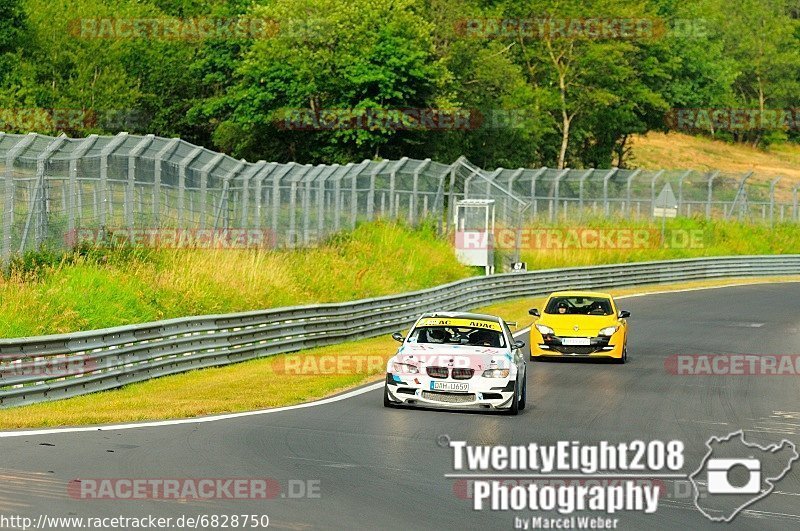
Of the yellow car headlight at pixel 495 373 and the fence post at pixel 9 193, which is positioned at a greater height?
the fence post at pixel 9 193

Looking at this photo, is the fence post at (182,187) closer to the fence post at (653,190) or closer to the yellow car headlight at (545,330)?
the yellow car headlight at (545,330)

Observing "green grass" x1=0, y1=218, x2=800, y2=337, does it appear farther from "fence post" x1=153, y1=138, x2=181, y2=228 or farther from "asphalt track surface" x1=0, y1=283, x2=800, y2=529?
"asphalt track surface" x1=0, y1=283, x2=800, y2=529

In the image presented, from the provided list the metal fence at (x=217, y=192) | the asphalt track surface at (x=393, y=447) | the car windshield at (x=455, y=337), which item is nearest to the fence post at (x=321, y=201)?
the metal fence at (x=217, y=192)

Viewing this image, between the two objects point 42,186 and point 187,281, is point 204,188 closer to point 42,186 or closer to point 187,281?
point 187,281

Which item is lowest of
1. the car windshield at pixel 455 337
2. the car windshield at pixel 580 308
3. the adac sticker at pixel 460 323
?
the car windshield at pixel 580 308

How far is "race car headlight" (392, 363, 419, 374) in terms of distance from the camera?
18078 millimetres

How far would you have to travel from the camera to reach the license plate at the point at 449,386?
1800cm

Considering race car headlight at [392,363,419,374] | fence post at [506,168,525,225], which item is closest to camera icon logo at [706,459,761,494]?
race car headlight at [392,363,419,374]

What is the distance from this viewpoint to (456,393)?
1802cm

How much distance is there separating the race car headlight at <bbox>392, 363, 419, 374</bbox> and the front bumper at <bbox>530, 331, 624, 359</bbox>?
8.77 meters

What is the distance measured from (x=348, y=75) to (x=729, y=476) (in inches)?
1994


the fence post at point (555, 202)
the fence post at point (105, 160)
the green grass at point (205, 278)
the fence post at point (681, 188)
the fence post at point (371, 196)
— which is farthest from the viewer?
the fence post at point (681, 188)

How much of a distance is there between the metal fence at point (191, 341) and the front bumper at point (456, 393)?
14.0ft

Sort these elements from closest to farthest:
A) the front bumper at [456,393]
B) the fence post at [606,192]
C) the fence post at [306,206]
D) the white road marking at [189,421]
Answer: the white road marking at [189,421], the front bumper at [456,393], the fence post at [306,206], the fence post at [606,192]
